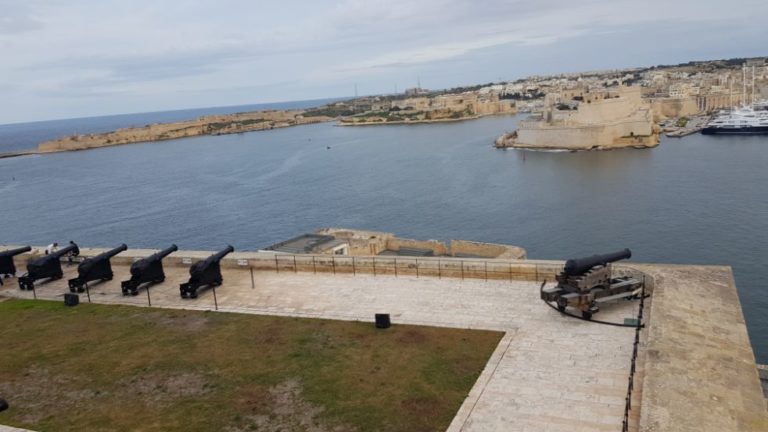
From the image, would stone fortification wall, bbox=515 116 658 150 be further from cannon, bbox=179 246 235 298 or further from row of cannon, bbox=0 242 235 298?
cannon, bbox=179 246 235 298

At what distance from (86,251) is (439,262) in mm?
10475

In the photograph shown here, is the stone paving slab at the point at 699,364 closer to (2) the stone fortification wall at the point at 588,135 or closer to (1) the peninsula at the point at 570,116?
(2) the stone fortification wall at the point at 588,135

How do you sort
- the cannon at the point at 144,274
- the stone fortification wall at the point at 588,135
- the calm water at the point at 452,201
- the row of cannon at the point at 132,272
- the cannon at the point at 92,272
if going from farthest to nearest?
the stone fortification wall at the point at 588,135 → the calm water at the point at 452,201 → the cannon at the point at 92,272 → the cannon at the point at 144,274 → the row of cannon at the point at 132,272

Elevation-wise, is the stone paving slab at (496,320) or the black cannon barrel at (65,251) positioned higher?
the black cannon barrel at (65,251)

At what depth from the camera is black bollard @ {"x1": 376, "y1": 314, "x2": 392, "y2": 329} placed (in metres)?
9.89

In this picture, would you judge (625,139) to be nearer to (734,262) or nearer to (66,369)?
(734,262)

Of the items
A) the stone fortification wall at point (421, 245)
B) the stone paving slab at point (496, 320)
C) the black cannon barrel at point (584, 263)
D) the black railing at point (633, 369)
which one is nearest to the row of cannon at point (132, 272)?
the stone paving slab at point (496, 320)

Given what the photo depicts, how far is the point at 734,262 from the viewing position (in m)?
24.0

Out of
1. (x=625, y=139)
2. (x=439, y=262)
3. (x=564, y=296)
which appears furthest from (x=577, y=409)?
(x=625, y=139)

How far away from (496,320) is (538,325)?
716 mm

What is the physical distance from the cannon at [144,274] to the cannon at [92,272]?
2.86 ft

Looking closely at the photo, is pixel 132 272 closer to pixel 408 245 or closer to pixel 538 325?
pixel 538 325

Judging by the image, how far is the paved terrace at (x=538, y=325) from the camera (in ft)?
22.1

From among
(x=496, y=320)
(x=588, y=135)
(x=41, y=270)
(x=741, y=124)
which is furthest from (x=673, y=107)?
(x=41, y=270)
